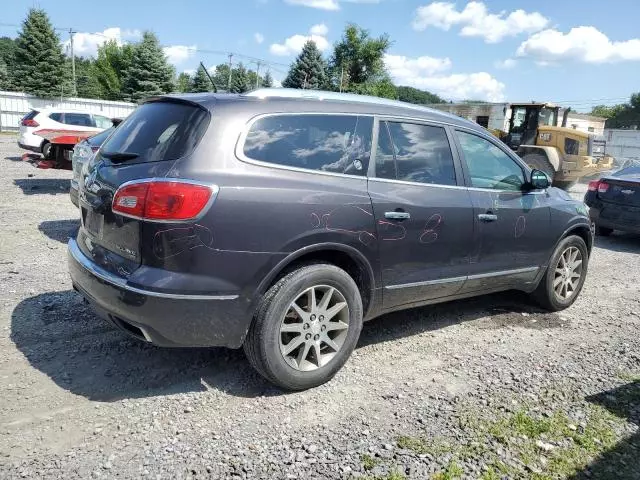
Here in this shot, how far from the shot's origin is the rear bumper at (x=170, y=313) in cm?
291

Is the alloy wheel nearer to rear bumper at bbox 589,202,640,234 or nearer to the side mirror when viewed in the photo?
the side mirror

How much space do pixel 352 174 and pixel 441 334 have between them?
1856mm

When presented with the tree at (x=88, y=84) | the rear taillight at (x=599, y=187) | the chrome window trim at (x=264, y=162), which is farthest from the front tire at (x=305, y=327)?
the tree at (x=88, y=84)

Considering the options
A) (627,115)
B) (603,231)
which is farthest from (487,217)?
(627,115)

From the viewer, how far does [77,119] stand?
16453 mm

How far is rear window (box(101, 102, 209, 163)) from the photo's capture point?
3.06m

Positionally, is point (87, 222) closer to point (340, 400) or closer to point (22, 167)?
point (340, 400)

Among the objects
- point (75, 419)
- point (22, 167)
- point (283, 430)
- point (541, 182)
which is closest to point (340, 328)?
point (283, 430)

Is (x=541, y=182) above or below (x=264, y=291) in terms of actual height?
above

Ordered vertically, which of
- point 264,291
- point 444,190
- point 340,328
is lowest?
point 340,328

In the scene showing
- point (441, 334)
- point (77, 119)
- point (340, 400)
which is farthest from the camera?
point (77, 119)

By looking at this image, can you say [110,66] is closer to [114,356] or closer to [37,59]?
[37,59]

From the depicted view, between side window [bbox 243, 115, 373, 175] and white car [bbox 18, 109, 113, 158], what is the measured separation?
13.2 metres

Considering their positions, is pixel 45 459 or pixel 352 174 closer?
pixel 45 459
